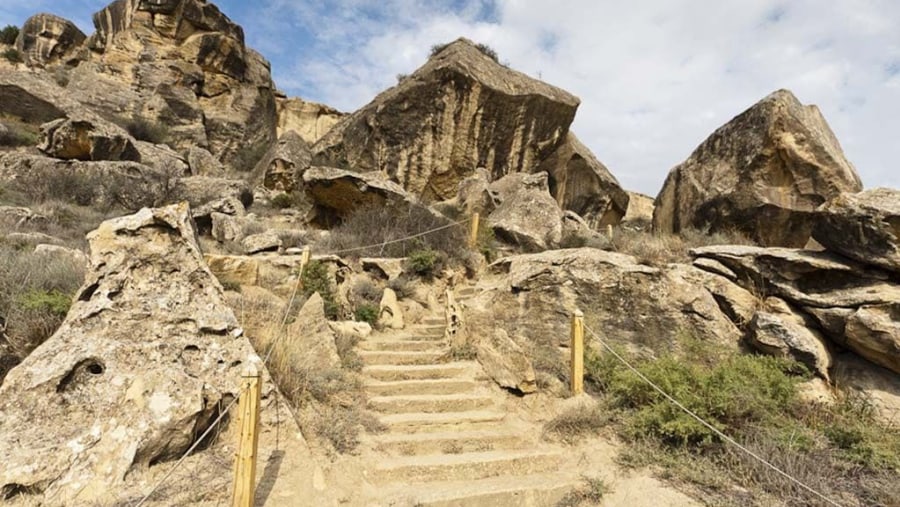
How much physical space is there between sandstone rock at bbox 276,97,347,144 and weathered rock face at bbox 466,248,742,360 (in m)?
20.9

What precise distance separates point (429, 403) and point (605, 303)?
2838 millimetres

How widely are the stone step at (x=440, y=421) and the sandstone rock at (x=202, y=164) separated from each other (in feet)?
45.9

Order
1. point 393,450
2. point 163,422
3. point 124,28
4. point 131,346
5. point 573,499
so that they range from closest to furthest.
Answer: point 163,422 < point 131,346 < point 573,499 < point 393,450 < point 124,28

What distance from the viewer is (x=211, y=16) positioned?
758 inches

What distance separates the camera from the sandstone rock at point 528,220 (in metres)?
10.1

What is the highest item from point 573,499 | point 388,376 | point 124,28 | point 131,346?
point 124,28

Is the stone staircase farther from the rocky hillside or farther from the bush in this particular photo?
the bush

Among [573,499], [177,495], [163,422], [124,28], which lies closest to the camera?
[177,495]

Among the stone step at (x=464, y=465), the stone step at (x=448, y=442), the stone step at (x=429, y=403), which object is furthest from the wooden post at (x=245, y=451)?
the stone step at (x=429, y=403)

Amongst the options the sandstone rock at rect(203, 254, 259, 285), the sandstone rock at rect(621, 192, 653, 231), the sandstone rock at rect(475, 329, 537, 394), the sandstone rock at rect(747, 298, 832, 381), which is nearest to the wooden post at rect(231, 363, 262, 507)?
the sandstone rock at rect(475, 329, 537, 394)

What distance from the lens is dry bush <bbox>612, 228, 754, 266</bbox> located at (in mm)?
7180

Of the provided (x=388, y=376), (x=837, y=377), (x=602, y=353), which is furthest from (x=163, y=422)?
(x=837, y=377)

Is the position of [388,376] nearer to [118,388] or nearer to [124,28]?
[118,388]

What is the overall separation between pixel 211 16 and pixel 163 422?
Result: 2175 centimetres
